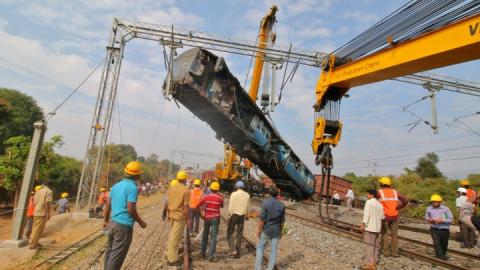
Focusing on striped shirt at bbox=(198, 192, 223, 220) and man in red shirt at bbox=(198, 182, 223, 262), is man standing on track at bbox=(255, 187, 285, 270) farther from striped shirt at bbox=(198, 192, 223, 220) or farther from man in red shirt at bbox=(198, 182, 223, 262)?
striped shirt at bbox=(198, 192, 223, 220)

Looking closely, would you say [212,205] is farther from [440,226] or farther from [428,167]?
[428,167]

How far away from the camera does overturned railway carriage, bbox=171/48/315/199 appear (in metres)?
9.90

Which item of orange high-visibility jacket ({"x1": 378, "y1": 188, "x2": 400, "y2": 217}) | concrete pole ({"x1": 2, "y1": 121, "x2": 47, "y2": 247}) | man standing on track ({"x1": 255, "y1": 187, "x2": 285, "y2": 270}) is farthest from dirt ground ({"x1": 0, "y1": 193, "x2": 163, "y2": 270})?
orange high-visibility jacket ({"x1": 378, "y1": 188, "x2": 400, "y2": 217})

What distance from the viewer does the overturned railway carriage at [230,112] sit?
32.5ft

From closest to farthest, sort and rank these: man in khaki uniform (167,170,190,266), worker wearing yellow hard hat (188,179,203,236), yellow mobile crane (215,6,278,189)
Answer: man in khaki uniform (167,170,190,266) → worker wearing yellow hard hat (188,179,203,236) → yellow mobile crane (215,6,278,189)

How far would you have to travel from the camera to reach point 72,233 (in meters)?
10.6

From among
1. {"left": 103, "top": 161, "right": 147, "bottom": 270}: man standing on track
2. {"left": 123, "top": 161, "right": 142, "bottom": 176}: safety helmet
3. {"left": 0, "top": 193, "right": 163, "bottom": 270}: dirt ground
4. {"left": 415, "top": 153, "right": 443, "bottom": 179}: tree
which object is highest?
{"left": 415, "top": 153, "right": 443, "bottom": 179}: tree

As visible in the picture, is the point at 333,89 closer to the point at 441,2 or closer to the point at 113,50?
the point at 441,2

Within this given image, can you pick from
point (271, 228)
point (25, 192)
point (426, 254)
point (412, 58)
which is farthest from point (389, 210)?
point (25, 192)

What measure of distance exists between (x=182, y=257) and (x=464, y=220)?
23.4 ft

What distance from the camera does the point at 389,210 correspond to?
6.96m

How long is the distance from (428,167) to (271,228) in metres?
36.8

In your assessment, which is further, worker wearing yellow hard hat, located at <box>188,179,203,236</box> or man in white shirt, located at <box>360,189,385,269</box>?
worker wearing yellow hard hat, located at <box>188,179,203,236</box>

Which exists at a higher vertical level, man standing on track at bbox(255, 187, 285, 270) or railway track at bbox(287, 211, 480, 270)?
man standing on track at bbox(255, 187, 285, 270)
